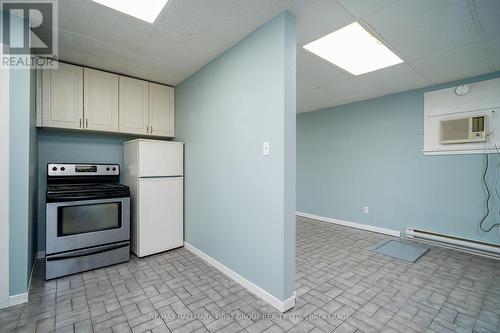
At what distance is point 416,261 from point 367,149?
6.84 feet

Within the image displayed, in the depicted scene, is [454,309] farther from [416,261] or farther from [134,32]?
[134,32]

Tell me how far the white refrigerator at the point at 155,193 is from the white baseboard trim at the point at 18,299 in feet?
3.51

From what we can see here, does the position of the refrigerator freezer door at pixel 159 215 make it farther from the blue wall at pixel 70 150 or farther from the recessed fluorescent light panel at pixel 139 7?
the recessed fluorescent light panel at pixel 139 7

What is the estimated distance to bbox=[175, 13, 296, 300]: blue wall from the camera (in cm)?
189

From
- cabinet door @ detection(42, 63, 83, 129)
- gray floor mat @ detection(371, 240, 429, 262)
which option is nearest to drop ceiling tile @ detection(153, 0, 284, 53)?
cabinet door @ detection(42, 63, 83, 129)

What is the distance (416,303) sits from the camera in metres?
2.00

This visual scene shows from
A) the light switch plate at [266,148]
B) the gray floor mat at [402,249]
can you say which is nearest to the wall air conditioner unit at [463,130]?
the gray floor mat at [402,249]

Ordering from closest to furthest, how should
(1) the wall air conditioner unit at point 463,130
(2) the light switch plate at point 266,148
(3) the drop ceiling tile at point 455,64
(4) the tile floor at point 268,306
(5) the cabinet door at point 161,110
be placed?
(4) the tile floor at point 268,306 → (2) the light switch plate at point 266,148 → (3) the drop ceiling tile at point 455,64 → (1) the wall air conditioner unit at point 463,130 → (5) the cabinet door at point 161,110

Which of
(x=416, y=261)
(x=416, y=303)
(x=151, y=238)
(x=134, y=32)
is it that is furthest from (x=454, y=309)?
(x=134, y=32)

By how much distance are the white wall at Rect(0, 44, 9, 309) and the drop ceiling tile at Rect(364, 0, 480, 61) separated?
10.1ft

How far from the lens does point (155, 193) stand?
9.85 feet

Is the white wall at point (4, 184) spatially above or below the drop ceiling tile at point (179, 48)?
below

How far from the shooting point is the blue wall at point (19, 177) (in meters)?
1.88

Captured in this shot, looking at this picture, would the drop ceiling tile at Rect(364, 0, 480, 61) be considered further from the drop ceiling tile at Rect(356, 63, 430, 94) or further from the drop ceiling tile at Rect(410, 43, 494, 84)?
the drop ceiling tile at Rect(356, 63, 430, 94)
